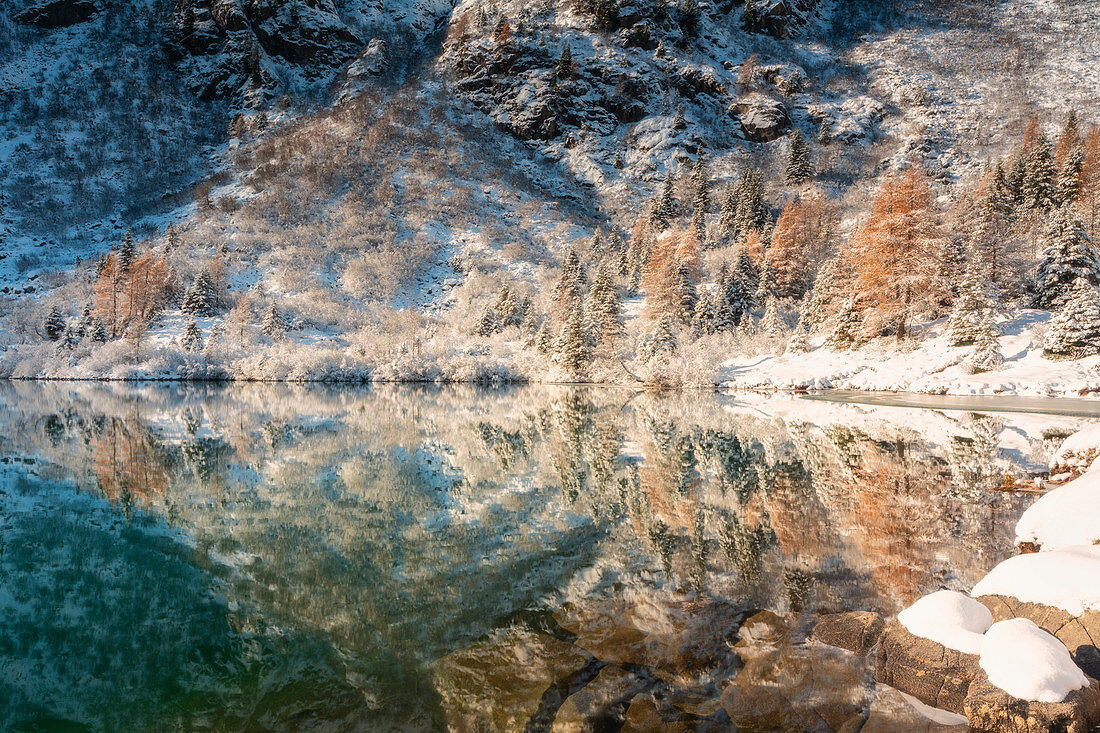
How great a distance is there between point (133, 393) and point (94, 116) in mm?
128927

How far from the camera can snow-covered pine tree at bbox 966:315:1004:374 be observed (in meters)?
27.6

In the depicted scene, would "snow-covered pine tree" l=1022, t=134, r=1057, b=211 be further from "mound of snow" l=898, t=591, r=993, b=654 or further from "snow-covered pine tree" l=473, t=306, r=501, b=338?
"mound of snow" l=898, t=591, r=993, b=654

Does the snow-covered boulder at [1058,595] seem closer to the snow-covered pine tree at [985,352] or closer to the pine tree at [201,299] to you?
the snow-covered pine tree at [985,352]

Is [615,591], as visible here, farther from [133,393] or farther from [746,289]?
[746,289]

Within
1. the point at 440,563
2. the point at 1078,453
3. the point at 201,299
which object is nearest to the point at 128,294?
the point at 201,299

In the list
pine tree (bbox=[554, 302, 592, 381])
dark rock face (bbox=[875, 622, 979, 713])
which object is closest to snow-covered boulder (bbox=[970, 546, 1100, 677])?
dark rock face (bbox=[875, 622, 979, 713])

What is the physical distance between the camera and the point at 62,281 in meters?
67.7

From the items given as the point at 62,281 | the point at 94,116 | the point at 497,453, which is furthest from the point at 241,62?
the point at 497,453

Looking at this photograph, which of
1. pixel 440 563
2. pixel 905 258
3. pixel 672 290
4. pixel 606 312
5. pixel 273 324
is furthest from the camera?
pixel 273 324

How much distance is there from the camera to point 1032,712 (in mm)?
3301

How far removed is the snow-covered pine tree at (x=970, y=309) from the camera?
28.7 meters

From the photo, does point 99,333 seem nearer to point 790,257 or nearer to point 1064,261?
point 790,257

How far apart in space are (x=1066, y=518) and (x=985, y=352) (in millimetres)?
26601

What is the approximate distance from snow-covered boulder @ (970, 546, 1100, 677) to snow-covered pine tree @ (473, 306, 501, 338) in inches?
2075
